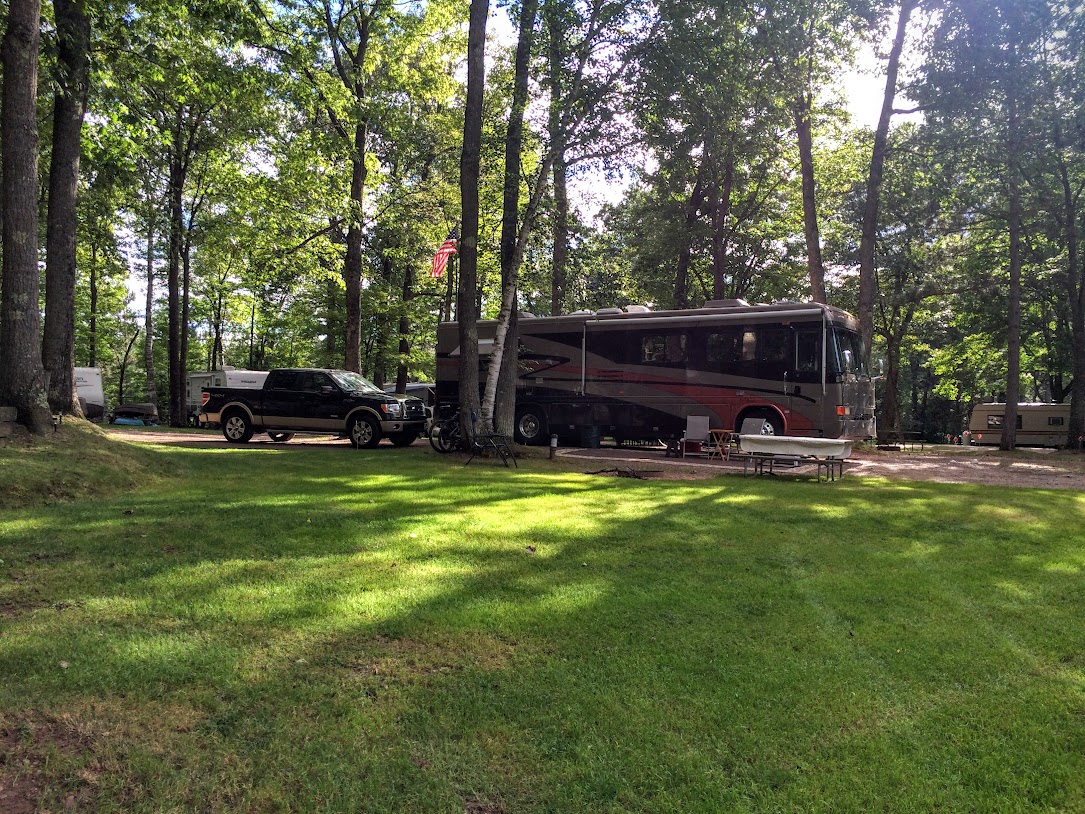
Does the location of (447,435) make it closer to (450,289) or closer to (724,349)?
(724,349)

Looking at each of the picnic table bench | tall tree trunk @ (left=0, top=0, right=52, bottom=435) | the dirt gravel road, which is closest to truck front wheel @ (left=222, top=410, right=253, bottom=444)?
the dirt gravel road

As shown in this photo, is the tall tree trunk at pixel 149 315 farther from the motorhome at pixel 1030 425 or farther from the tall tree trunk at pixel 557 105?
the motorhome at pixel 1030 425

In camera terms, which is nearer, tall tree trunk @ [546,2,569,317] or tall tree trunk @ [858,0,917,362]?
tall tree trunk @ [546,2,569,317]

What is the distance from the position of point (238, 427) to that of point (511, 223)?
27.9ft

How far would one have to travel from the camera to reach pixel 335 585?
4281mm

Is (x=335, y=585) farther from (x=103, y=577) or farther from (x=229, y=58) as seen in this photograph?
(x=229, y=58)

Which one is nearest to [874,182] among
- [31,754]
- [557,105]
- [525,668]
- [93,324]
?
[557,105]

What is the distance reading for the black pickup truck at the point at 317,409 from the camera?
15570 millimetres

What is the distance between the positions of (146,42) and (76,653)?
44.1 ft

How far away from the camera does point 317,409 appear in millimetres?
15875

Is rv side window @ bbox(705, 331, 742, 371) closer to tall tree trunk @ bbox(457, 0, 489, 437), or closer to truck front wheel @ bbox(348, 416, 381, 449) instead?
tall tree trunk @ bbox(457, 0, 489, 437)

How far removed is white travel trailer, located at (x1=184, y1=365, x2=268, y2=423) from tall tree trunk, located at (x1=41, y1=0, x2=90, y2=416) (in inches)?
658

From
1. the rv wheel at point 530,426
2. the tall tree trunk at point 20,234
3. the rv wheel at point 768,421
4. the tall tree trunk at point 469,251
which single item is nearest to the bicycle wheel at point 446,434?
the tall tree trunk at point 469,251

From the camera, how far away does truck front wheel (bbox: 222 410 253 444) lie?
16.5m
